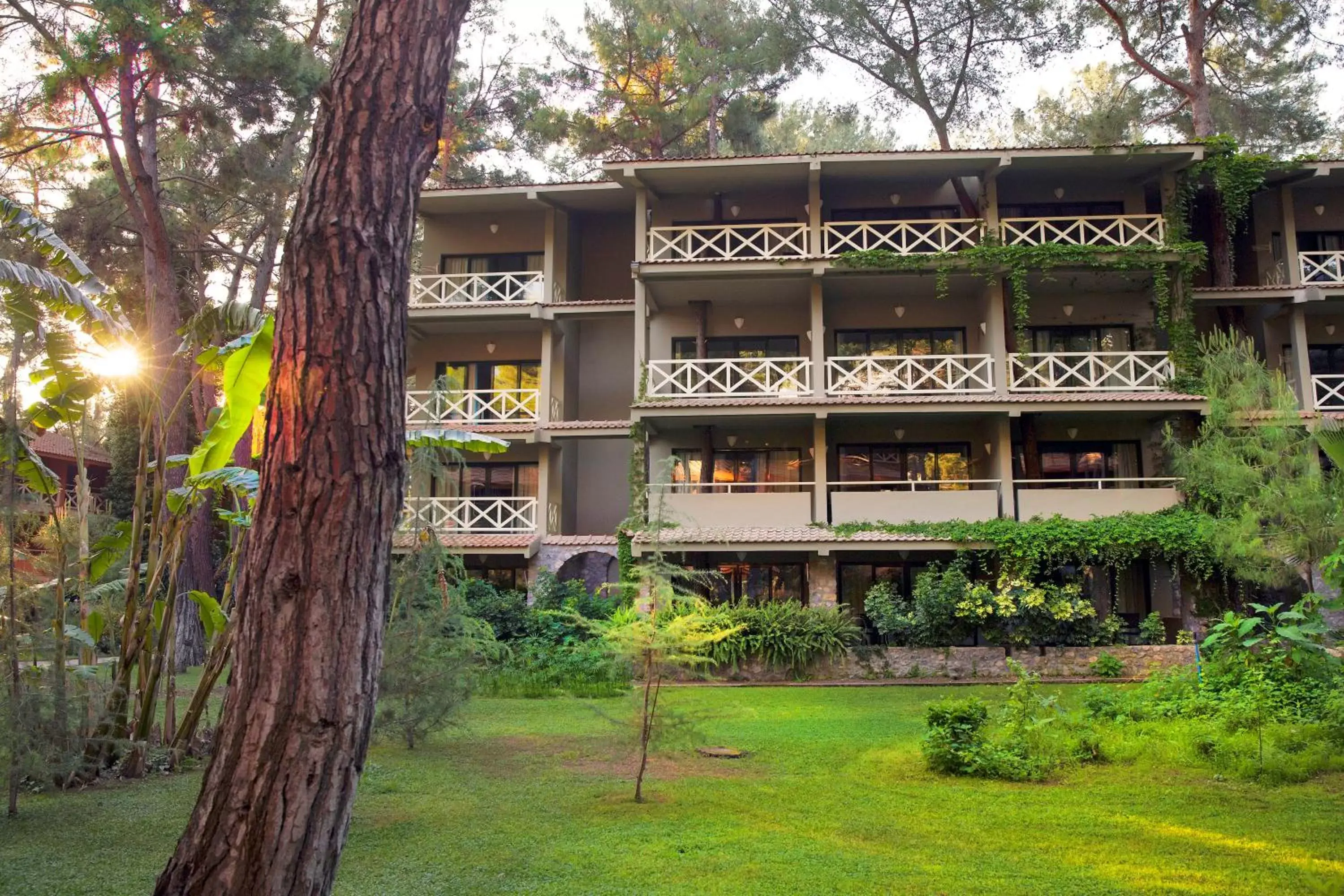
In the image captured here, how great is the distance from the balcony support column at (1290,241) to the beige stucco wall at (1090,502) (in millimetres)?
6312

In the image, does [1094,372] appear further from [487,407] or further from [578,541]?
[487,407]

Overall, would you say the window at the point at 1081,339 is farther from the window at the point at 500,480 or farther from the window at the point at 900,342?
the window at the point at 500,480

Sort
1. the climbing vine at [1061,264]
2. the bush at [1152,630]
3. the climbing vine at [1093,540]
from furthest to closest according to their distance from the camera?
the climbing vine at [1061,264]
the climbing vine at [1093,540]
the bush at [1152,630]

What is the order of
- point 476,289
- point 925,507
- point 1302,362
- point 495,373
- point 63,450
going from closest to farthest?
point 925,507
point 1302,362
point 476,289
point 495,373
point 63,450

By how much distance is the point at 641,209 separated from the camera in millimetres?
23406

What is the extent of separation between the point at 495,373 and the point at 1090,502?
46.7 ft

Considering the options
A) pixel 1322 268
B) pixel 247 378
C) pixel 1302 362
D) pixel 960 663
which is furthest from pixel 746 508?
pixel 247 378

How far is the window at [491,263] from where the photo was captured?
25641mm

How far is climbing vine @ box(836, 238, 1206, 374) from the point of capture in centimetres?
2144

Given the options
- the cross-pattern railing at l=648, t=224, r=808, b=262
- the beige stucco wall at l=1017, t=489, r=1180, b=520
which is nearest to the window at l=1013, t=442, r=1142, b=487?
the beige stucco wall at l=1017, t=489, r=1180, b=520

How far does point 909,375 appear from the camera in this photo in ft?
71.3

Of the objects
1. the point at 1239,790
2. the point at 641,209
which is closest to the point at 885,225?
the point at 641,209

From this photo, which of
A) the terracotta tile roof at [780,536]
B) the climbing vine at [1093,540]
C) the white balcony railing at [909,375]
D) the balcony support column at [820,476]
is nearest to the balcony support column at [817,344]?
the white balcony railing at [909,375]

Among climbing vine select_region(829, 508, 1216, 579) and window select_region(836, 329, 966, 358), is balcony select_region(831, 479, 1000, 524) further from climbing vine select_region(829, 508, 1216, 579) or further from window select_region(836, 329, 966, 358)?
window select_region(836, 329, 966, 358)
